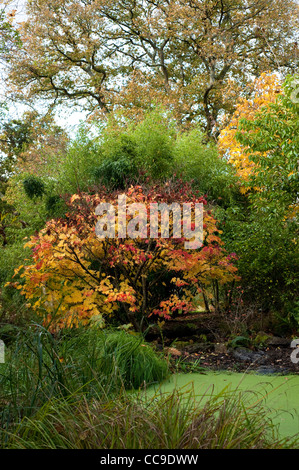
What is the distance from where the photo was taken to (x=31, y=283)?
232 inches

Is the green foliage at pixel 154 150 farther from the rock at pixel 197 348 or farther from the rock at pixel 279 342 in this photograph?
the rock at pixel 279 342

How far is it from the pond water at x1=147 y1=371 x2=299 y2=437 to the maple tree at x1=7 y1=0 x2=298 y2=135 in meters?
11.4

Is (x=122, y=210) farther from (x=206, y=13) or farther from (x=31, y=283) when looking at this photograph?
(x=206, y=13)

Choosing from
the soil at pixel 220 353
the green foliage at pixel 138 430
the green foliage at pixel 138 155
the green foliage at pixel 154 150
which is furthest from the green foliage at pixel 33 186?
the green foliage at pixel 138 430

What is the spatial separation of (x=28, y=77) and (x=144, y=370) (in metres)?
15.2

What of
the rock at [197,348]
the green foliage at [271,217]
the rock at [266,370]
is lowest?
the rock at [197,348]

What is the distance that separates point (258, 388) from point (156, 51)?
1581cm

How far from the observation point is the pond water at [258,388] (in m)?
3.03

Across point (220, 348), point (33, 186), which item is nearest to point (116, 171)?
point (33, 186)

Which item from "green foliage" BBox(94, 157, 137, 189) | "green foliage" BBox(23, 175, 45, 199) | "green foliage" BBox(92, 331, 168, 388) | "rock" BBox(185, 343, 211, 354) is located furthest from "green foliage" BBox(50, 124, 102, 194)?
"green foliage" BBox(92, 331, 168, 388)

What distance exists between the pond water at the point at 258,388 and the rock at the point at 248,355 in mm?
757

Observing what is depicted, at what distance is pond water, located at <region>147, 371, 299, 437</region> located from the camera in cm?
303

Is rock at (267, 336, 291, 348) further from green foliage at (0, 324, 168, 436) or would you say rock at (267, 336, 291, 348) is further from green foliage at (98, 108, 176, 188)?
green foliage at (98, 108, 176, 188)

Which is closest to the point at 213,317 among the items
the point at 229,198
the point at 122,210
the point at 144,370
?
the point at 229,198
